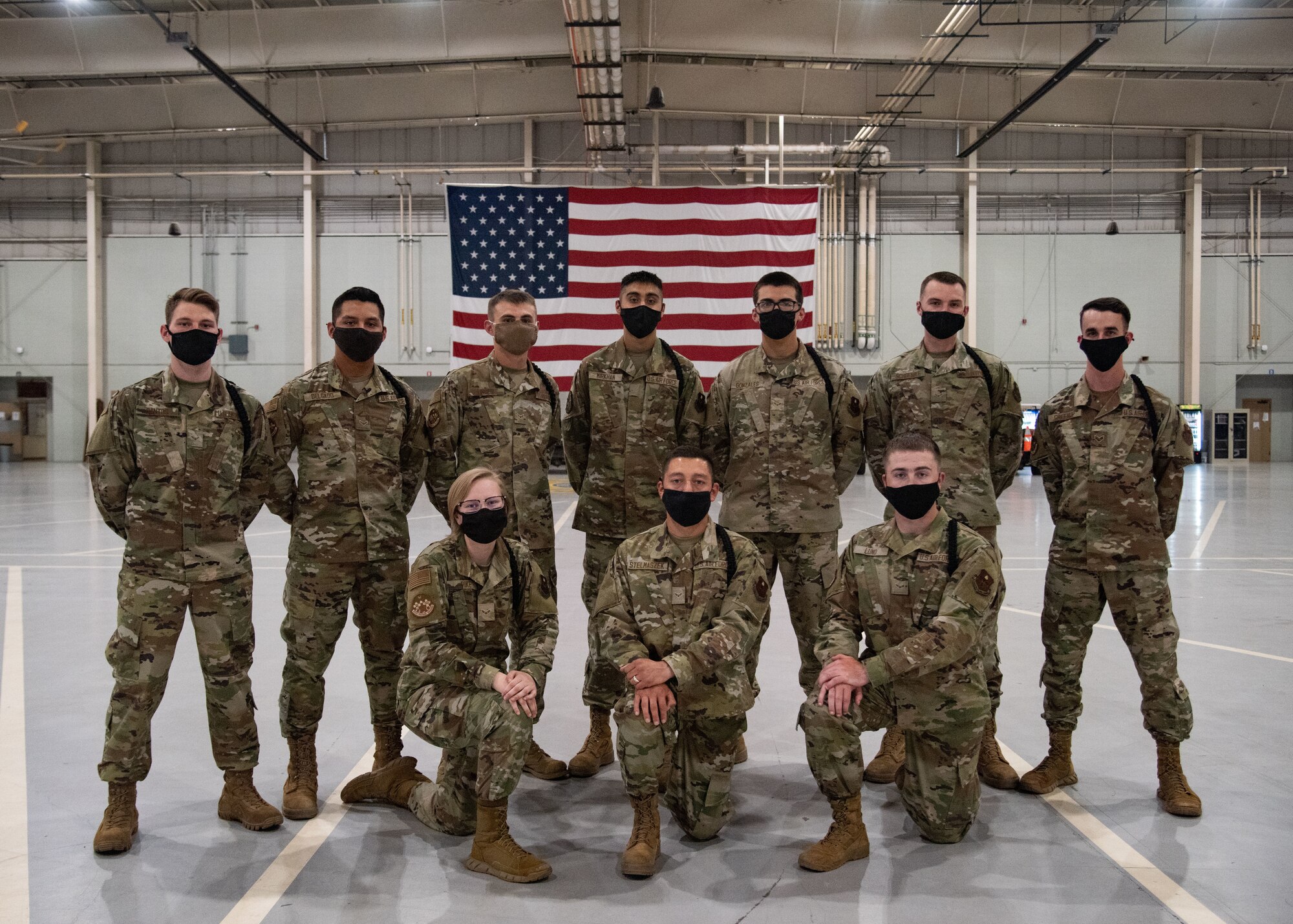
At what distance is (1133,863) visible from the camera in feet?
10.5

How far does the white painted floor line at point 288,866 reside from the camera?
113 inches

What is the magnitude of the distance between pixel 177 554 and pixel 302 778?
1.04 meters

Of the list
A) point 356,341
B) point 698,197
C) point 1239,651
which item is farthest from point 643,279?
point 698,197

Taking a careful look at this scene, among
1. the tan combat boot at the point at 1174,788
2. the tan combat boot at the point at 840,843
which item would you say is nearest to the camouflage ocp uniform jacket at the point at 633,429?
the tan combat boot at the point at 840,843

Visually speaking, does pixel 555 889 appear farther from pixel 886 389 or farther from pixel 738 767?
pixel 886 389

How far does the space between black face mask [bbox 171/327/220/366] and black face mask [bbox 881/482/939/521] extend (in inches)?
105

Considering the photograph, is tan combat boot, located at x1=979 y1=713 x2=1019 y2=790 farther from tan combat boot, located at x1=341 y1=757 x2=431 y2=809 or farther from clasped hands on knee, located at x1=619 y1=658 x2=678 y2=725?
tan combat boot, located at x1=341 y1=757 x2=431 y2=809

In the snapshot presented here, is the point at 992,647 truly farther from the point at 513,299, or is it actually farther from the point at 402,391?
the point at 402,391

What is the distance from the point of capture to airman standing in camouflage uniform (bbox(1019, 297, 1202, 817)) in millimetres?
3836

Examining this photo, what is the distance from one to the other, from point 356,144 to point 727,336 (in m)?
13.1

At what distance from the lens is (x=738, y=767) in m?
4.23

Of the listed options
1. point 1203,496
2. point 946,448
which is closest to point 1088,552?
point 946,448

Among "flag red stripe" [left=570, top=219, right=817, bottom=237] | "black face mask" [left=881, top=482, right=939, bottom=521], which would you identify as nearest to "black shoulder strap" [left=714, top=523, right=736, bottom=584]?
"black face mask" [left=881, top=482, right=939, bottom=521]

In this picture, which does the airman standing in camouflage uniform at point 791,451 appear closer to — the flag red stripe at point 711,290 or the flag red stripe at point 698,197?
the flag red stripe at point 711,290
